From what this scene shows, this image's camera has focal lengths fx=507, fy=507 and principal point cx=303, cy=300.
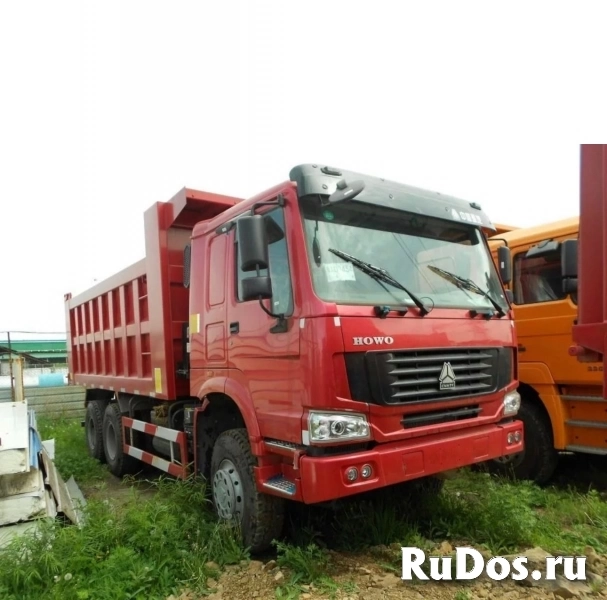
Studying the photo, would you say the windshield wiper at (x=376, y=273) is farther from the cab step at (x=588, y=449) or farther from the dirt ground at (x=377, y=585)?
the cab step at (x=588, y=449)

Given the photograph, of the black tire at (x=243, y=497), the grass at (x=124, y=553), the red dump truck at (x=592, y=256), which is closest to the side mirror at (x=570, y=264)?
the red dump truck at (x=592, y=256)

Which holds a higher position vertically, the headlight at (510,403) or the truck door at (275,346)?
the truck door at (275,346)

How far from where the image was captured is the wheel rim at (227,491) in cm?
349

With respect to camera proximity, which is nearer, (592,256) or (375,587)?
(375,587)

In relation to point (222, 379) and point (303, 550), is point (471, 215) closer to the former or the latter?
point (222, 379)

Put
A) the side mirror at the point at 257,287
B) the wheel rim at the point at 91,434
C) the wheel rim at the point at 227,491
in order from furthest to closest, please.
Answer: the wheel rim at the point at 91,434, the wheel rim at the point at 227,491, the side mirror at the point at 257,287

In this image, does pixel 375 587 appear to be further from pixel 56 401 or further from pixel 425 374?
pixel 56 401

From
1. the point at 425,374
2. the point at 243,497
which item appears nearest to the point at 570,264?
the point at 425,374

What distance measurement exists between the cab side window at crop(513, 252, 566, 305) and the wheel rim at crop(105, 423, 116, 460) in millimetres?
4955

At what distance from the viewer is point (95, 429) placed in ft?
22.9

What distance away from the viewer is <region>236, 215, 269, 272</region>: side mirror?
3.01 m

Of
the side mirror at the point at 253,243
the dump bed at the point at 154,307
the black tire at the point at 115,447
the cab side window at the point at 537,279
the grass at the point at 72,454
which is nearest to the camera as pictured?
the side mirror at the point at 253,243

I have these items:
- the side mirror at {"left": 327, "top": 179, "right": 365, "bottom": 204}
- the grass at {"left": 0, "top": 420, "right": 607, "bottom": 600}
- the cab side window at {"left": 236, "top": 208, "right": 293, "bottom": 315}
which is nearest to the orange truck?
the grass at {"left": 0, "top": 420, "right": 607, "bottom": 600}

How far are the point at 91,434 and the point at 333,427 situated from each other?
18.1 feet
